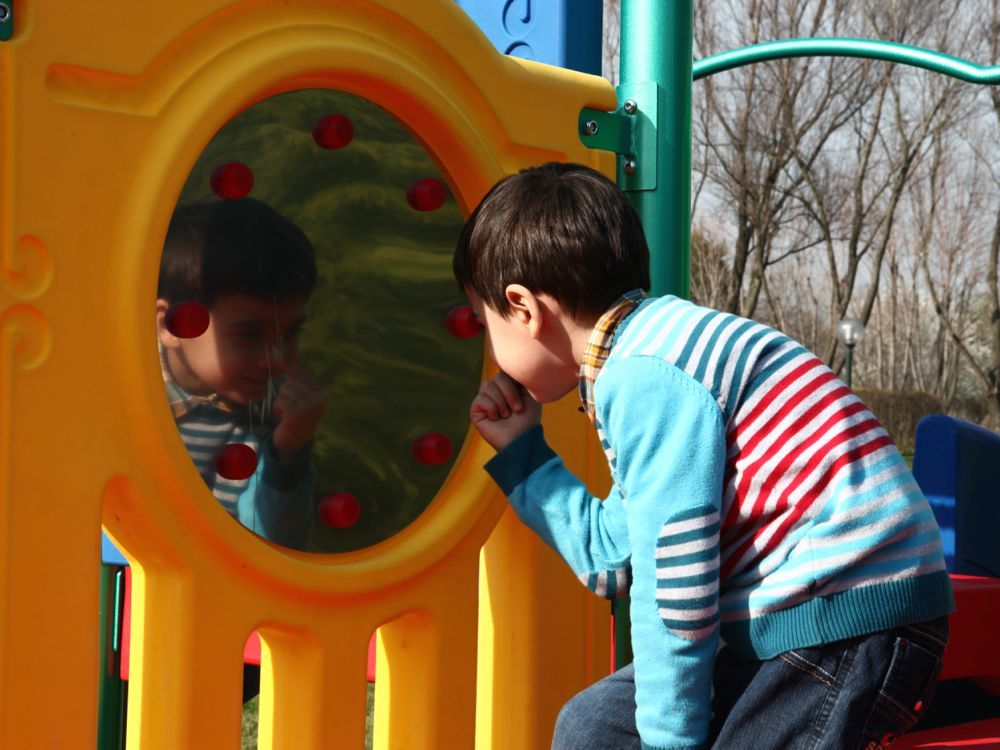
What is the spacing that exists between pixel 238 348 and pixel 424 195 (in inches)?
14.6

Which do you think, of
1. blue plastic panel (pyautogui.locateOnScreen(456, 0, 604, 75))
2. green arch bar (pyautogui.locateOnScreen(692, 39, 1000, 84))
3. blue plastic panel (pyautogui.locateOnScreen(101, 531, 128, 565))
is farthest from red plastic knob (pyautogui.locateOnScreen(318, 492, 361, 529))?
green arch bar (pyautogui.locateOnScreen(692, 39, 1000, 84))

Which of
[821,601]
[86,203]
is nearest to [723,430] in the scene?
[821,601]

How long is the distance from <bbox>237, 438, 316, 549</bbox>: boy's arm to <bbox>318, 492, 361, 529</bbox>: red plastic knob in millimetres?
18

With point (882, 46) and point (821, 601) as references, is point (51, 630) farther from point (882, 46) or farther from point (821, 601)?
point (882, 46)

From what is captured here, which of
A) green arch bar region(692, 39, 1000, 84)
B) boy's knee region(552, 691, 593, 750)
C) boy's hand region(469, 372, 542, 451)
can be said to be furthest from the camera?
green arch bar region(692, 39, 1000, 84)

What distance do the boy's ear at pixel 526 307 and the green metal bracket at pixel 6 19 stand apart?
60 centimetres

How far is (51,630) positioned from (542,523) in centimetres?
61

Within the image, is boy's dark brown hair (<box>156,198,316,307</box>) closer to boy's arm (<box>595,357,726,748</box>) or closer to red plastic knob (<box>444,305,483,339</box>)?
red plastic knob (<box>444,305,483,339</box>)

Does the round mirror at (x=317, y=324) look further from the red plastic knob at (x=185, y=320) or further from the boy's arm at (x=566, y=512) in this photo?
the boy's arm at (x=566, y=512)

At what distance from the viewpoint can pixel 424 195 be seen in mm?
1689

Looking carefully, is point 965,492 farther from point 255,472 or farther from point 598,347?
point 255,472

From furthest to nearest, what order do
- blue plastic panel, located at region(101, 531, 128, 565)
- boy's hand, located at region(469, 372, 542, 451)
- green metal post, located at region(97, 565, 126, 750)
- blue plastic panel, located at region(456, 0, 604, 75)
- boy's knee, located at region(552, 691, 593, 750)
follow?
green metal post, located at region(97, 565, 126, 750), blue plastic panel, located at region(101, 531, 128, 565), blue plastic panel, located at region(456, 0, 604, 75), boy's hand, located at region(469, 372, 542, 451), boy's knee, located at region(552, 691, 593, 750)

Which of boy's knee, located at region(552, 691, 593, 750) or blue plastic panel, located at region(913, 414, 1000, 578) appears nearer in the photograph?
boy's knee, located at region(552, 691, 593, 750)

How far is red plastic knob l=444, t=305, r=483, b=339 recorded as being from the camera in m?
1.73
